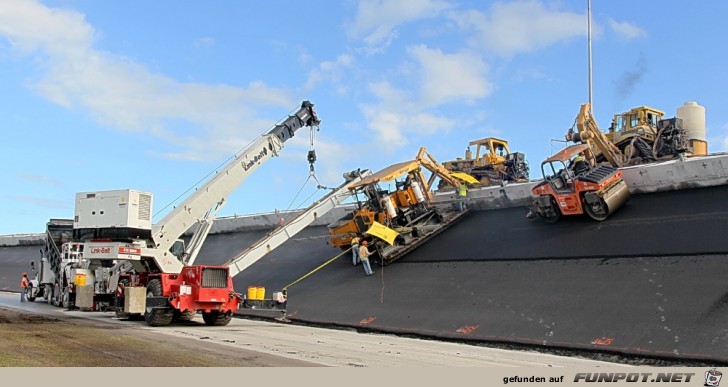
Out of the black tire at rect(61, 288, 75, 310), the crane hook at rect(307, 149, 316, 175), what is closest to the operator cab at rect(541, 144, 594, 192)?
the crane hook at rect(307, 149, 316, 175)

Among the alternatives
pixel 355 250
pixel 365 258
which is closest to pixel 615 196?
pixel 365 258

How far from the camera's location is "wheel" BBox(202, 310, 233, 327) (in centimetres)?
A: 1816

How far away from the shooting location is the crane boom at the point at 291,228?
20562 millimetres

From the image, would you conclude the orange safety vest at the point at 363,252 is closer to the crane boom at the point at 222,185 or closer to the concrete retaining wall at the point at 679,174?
the crane boom at the point at 222,185

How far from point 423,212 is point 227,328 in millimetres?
9927

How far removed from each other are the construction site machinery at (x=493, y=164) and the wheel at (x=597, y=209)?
15475mm

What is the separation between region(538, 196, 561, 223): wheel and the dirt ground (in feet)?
38.7

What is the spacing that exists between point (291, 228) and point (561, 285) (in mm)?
9892

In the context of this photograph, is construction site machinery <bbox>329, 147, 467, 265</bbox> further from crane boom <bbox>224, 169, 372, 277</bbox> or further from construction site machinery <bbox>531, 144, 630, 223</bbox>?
construction site machinery <bbox>531, 144, 630, 223</bbox>

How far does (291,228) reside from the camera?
22281 mm

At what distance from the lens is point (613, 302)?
14.2 m

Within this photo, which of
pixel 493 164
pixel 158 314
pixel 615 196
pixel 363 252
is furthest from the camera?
pixel 493 164

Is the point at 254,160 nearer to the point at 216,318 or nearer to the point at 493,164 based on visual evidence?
the point at 216,318

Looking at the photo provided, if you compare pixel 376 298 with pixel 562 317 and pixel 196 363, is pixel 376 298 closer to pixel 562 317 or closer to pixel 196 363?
pixel 562 317
